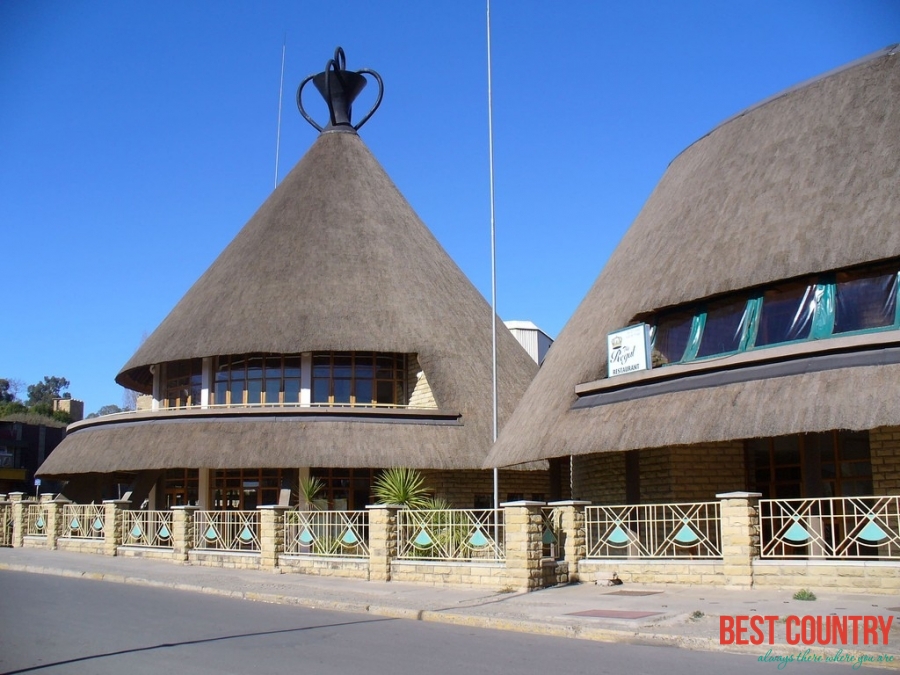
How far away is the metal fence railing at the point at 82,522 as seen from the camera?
2858 cm

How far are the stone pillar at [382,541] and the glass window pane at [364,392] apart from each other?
35.5 feet

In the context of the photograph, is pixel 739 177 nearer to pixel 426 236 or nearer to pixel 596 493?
pixel 596 493

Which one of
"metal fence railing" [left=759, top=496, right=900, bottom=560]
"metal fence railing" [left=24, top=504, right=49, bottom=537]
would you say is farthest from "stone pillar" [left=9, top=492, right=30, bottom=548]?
"metal fence railing" [left=759, top=496, right=900, bottom=560]

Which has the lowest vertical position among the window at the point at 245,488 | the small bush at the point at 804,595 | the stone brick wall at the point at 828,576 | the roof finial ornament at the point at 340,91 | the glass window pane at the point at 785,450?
the small bush at the point at 804,595

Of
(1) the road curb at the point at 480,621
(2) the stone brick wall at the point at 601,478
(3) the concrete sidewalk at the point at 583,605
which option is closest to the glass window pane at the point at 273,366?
(3) the concrete sidewalk at the point at 583,605

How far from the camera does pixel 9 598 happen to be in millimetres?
16109

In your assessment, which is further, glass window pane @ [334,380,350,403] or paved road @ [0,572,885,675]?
glass window pane @ [334,380,350,403]

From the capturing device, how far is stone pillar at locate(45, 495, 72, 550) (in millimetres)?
30014

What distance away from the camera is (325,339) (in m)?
29.1

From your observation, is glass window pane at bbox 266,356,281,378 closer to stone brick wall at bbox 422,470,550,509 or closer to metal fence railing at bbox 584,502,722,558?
stone brick wall at bbox 422,470,550,509

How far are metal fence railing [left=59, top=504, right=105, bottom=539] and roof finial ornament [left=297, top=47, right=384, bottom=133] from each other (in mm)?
17887

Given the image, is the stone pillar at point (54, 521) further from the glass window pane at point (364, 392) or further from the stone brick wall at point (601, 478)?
the stone brick wall at point (601, 478)

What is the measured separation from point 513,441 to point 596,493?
9.72 feet

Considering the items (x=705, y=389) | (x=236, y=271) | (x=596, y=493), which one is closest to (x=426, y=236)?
(x=236, y=271)
